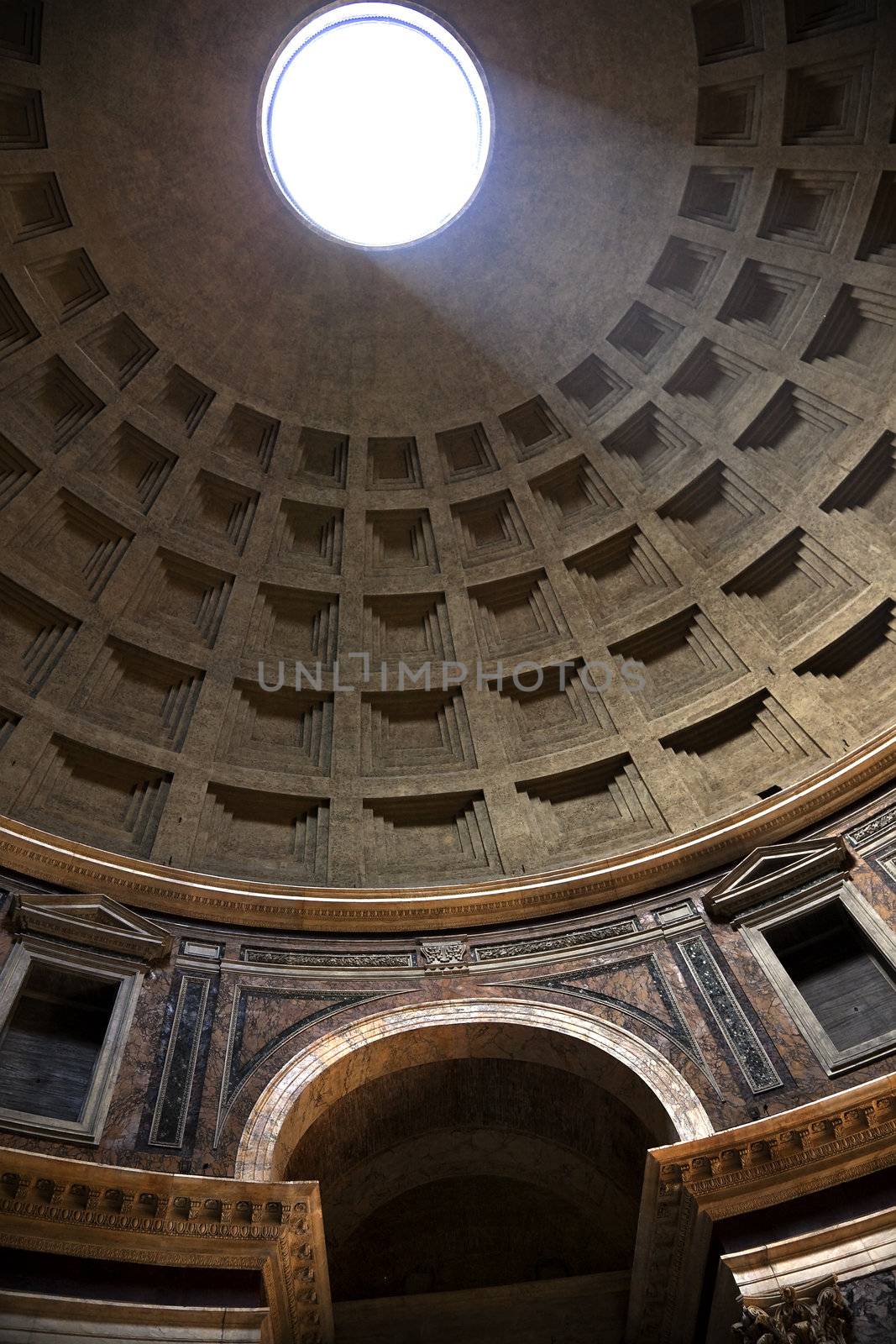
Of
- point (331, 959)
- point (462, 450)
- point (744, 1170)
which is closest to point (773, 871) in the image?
point (744, 1170)

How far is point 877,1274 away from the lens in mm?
10312

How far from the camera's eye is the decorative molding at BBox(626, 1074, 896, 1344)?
37.1 ft

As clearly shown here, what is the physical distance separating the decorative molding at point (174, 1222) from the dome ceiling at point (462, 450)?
6.92 metres

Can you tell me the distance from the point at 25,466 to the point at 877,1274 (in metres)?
19.1

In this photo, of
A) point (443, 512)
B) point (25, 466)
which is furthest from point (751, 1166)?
point (25, 466)

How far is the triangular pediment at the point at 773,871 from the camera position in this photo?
1495cm

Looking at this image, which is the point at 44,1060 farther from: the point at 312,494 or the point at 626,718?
the point at 312,494

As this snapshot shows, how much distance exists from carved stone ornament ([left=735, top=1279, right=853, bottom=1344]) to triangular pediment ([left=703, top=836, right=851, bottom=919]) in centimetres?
564

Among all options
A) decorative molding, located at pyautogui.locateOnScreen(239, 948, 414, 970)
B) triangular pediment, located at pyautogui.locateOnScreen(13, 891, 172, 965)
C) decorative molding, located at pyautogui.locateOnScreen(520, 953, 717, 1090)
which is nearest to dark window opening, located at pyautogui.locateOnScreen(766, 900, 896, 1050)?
decorative molding, located at pyautogui.locateOnScreen(520, 953, 717, 1090)

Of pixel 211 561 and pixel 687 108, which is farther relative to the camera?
pixel 211 561

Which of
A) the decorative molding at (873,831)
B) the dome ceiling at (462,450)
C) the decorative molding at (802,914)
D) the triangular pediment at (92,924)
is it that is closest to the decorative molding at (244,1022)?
the triangular pediment at (92,924)

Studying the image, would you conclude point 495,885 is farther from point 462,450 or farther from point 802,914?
point 462,450

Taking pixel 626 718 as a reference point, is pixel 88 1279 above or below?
below

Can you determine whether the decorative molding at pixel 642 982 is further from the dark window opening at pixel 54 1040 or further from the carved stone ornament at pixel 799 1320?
the dark window opening at pixel 54 1040
